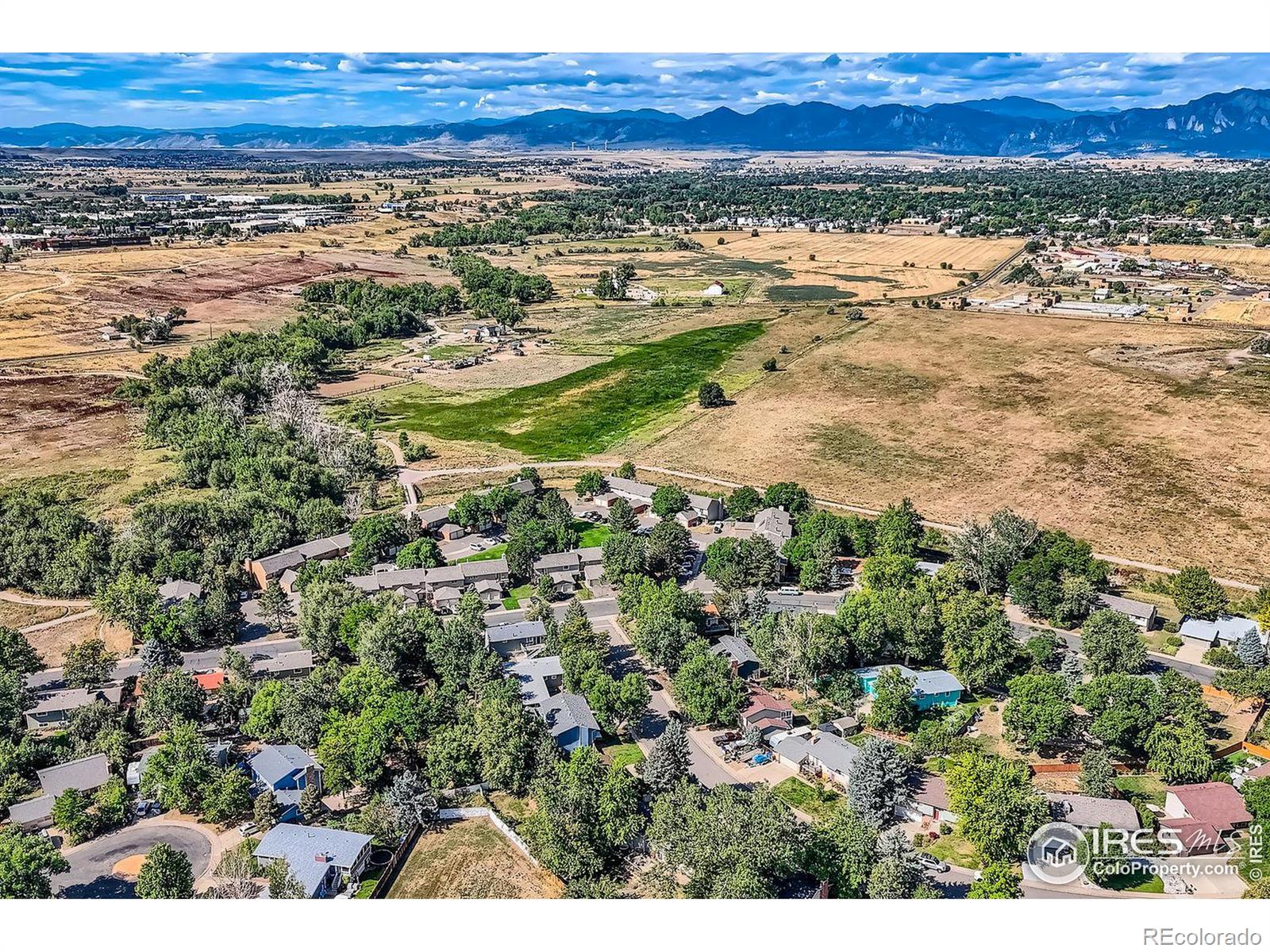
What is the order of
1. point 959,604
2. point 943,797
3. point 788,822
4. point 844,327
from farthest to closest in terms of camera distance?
point 844,327
point 959,604
point 943,797
point 788,822

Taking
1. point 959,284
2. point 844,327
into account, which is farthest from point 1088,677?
point 959,284

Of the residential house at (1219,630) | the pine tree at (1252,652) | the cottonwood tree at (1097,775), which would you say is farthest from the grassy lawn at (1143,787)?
the residential house at (1219,630)

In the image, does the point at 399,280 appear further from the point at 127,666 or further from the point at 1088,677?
the point at 1088,677

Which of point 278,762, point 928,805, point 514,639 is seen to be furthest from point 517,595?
point 928,805

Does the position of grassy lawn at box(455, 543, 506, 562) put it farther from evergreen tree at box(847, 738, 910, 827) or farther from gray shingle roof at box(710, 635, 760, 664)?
evergreen tree at box(847, 738, 910, 827)

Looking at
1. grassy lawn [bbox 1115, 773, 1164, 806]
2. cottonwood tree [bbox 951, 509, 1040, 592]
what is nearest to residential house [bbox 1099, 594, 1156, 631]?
cottonwood tree [bbox 951, 509, 1040, 592]

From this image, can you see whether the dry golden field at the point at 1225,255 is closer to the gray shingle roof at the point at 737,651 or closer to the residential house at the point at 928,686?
the residential house at the point at 928,686

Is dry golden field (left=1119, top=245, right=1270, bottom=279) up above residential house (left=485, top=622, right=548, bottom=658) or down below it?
above
